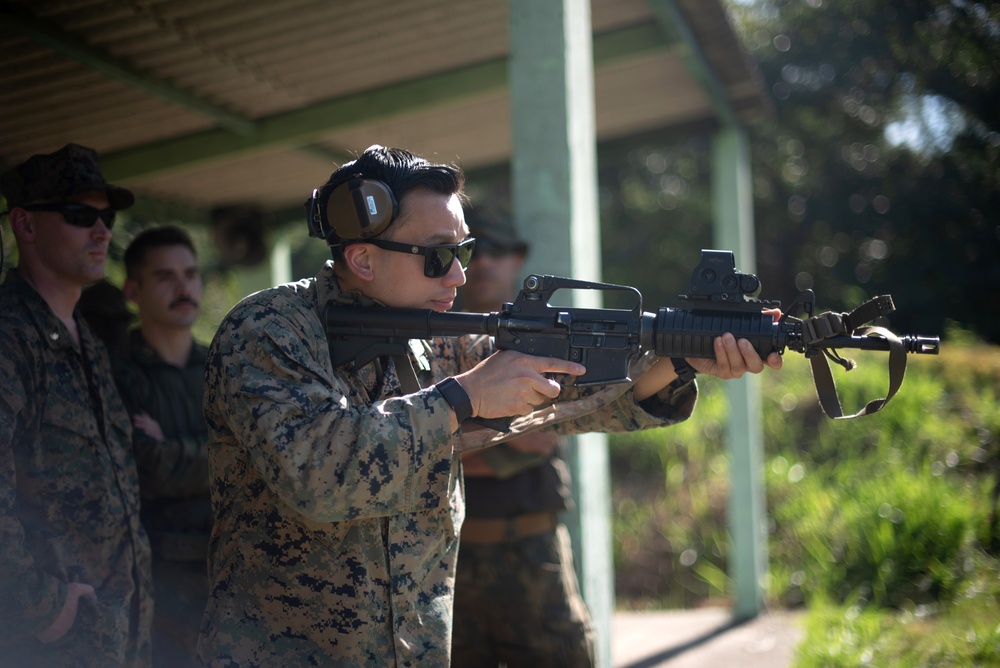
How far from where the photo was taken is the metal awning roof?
13.2ft

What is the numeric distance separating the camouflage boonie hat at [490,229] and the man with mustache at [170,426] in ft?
4.04

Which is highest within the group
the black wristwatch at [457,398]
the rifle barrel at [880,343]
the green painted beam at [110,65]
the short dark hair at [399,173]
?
the green painted beam at [110,65]

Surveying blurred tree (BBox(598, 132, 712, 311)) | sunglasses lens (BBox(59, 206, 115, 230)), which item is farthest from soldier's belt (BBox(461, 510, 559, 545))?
blurred tree (BBox(598, 132, 712, 311))

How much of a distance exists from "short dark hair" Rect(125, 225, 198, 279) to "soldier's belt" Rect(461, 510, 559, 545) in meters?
1.76

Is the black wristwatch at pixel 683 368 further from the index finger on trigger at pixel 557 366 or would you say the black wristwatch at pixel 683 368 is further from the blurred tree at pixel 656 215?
the blurred tree at pixel 656 215

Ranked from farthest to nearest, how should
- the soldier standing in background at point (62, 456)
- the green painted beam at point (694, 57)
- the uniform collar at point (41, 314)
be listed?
the green painted beam at point (694, 57) < the uniform collar at point (41, 314) < the soldier standing in background at point (62, 456)

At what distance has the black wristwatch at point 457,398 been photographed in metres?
2.11

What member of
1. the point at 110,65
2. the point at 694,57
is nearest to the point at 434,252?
the point at 110,65

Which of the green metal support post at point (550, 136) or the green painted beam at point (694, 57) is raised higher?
the green painted beam at point (694, 57)

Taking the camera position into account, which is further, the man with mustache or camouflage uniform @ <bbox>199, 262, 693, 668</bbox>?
the man with mustache

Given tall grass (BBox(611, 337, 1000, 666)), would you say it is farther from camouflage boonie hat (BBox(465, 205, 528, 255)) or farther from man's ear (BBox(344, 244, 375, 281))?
man's ear (BBox(344, 244, 375, 281))

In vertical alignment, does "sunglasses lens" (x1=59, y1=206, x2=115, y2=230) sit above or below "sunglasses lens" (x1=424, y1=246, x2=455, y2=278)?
above

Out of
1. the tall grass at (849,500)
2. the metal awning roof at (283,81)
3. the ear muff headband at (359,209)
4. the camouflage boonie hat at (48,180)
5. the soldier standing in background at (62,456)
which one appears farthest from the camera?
the tall grass at (849,500)

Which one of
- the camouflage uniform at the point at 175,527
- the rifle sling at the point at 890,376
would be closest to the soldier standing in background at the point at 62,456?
the camouflage uniform at the point at 175,527
